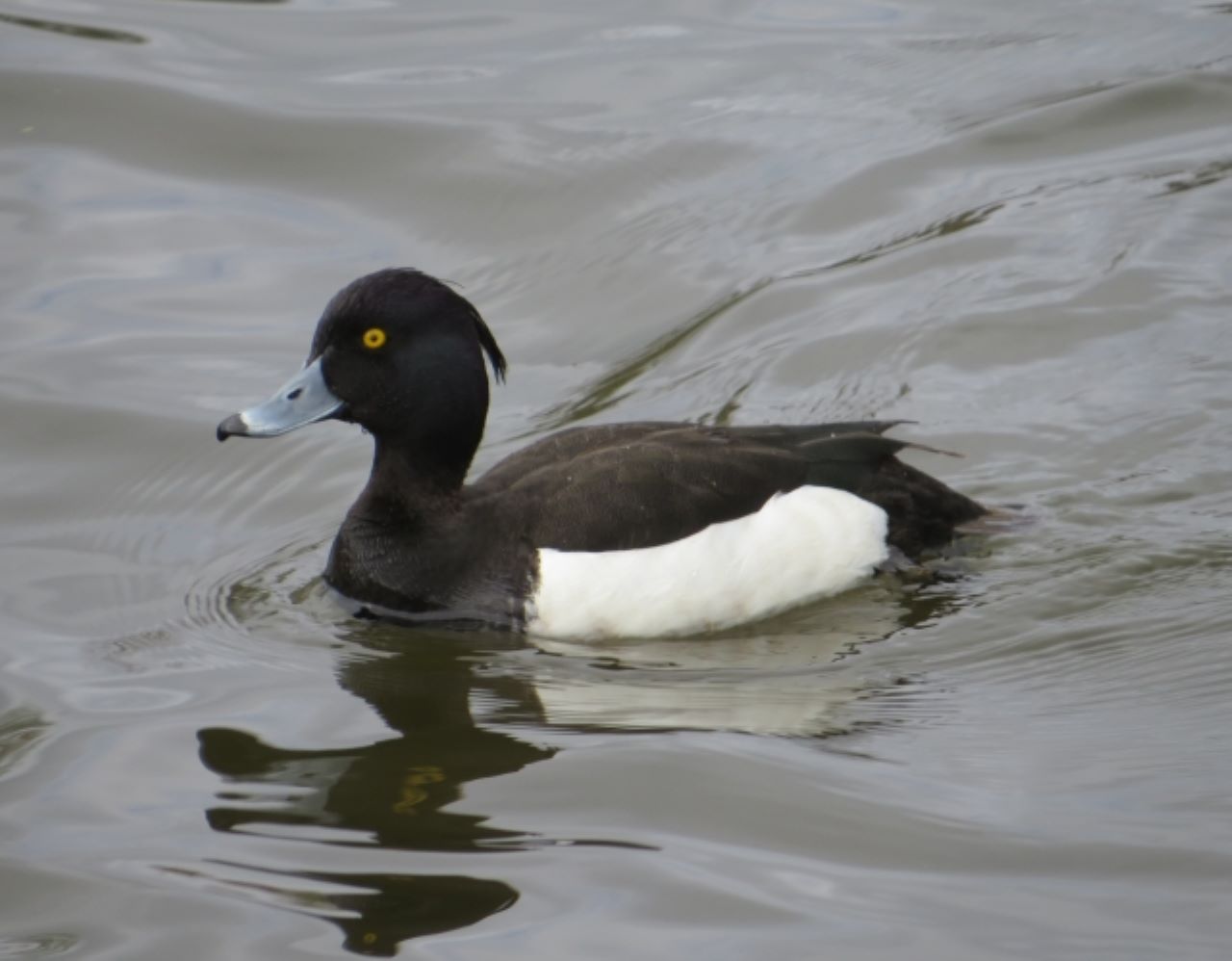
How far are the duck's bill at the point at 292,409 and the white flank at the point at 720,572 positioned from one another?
0.96m

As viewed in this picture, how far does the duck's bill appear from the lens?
6715 millimetres

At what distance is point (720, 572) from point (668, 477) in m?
0.37

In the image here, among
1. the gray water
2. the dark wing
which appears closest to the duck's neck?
the dark wing

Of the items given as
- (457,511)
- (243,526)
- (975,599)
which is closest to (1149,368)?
(975,599)

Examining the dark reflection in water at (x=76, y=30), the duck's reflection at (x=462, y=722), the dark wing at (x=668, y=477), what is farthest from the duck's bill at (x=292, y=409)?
the dark reflection in water at (x=76, y=30)

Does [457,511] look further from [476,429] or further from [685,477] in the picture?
[685,477]

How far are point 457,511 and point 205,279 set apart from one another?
3.46 metres

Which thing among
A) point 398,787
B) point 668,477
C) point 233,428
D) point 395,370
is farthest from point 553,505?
point 398,787

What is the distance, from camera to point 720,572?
21.9ft

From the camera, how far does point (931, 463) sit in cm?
810

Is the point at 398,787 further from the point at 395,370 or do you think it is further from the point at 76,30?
the point at 76,30

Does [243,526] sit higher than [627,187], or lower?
lower

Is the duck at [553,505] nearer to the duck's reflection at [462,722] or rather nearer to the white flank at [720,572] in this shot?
the white flank at [720,572]

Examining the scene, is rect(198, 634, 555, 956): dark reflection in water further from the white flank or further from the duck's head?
the duck's head
